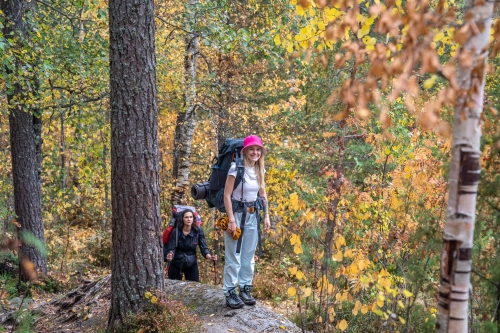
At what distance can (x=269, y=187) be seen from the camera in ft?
36.5

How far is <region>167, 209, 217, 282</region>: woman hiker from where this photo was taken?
6941 millimetres

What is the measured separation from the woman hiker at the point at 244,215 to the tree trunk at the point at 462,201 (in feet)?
9.93

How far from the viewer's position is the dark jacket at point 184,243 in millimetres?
6910

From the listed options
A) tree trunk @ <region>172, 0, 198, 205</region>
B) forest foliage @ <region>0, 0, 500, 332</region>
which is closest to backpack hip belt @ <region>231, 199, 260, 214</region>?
forest foliage @ <region>0, 0, 500, 332</region>

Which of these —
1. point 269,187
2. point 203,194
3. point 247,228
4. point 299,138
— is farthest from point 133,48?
point 299,138

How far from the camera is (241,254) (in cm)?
559

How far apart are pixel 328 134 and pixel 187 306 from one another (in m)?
2.73

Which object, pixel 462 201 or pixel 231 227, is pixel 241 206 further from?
pixel 462 201

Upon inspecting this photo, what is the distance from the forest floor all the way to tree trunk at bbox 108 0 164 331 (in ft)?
2.72

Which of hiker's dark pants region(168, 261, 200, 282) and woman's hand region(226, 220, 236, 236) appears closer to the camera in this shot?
woman's hand region(226, 220, 236, 236)

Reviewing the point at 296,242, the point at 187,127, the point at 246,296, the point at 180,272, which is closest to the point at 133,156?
the point at 296,242

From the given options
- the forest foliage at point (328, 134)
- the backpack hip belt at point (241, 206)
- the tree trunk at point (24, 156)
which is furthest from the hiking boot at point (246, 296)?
the tree trunk at point (24, 156)

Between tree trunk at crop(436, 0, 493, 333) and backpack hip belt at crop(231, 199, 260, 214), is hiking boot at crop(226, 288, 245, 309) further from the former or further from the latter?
tree trunk at crop(436, 0, 493, 333)

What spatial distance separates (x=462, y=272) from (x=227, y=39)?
21.2 ft
